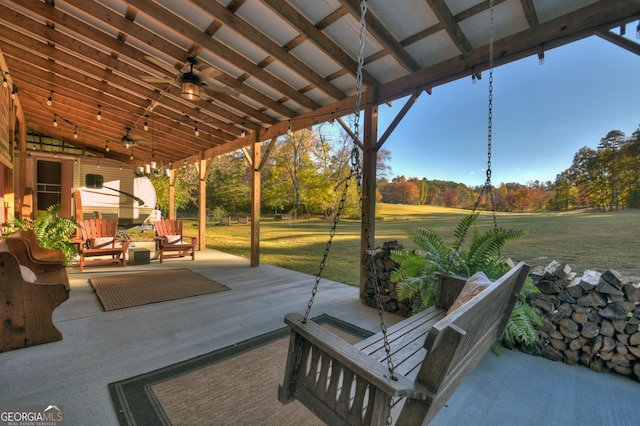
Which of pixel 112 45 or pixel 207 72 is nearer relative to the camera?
pixel 207 72

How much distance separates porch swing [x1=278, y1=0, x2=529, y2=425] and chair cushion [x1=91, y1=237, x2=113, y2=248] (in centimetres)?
625

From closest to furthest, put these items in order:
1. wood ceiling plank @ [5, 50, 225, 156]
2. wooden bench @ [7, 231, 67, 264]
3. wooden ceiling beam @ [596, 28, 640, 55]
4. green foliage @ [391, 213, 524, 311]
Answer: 1. wooden ceiling beam @ [596, 28, 640, 55]
2. green foliage @ [391, 213, 524, 311]
3. wooden bench @ [7, 231, 67, 264]
4. wood ceiling plank @ [5, 50, 225, 156]

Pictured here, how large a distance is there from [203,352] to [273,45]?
11.1ft

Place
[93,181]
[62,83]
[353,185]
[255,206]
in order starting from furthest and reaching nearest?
1. [353,185]
2. [93,181]
3. [255,206]
4. [62,83]

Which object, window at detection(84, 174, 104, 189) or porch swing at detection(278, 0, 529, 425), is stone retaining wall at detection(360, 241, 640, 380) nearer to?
porch swing at detection(278, 0, 529, 425)

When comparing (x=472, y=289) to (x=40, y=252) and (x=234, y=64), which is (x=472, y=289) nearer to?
(x=234, y=64)

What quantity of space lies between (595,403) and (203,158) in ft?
27.1

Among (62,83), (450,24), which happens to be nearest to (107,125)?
(62,83)

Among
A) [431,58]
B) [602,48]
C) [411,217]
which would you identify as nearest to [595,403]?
[431,58]

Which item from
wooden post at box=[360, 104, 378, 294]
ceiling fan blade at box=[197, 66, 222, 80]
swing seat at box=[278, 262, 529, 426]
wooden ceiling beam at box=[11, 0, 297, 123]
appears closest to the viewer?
swing seat at box=[278, 262, 529, 426]

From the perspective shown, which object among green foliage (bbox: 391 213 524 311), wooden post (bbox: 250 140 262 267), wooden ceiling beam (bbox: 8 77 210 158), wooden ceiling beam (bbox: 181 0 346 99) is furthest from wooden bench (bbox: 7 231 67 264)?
green foliage (bbox: 391 213 524 311)

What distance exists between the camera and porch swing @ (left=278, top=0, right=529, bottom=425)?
3.14 ft

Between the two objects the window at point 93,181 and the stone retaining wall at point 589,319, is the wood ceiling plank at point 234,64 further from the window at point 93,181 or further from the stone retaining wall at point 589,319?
the window at point 93,181

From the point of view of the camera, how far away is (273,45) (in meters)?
3.29
